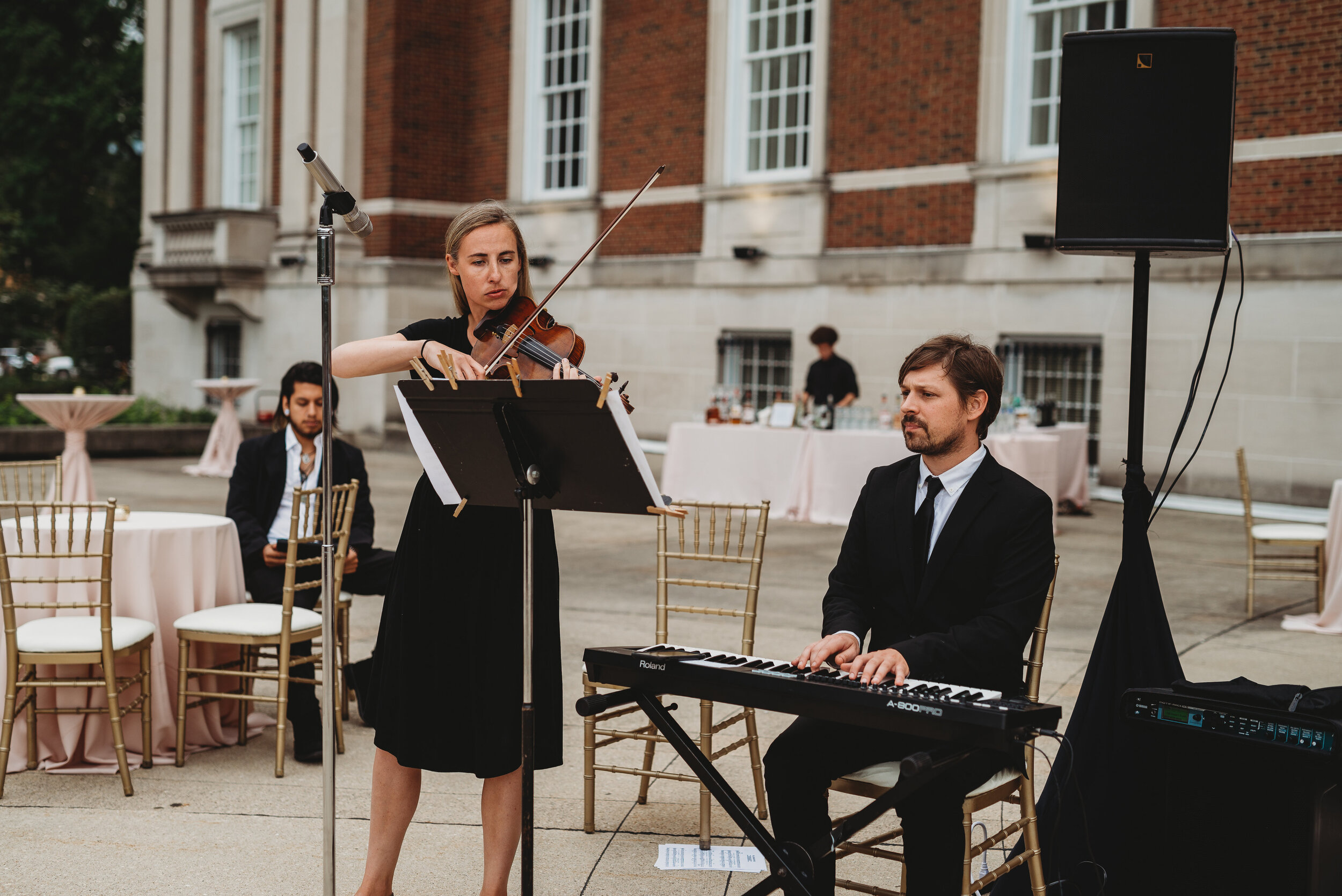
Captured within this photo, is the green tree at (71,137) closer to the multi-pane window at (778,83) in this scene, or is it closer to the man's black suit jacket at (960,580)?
the multi-pane window at (778,83)

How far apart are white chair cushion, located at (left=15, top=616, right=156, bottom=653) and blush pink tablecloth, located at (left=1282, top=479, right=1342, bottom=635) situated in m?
6.17

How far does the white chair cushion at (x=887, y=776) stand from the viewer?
322cm

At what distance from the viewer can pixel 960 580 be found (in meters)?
3.34

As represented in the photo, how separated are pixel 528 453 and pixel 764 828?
105 centimetres

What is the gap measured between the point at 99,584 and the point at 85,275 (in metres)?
27.6

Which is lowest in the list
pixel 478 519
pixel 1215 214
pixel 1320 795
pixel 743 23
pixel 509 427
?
pixel 1320 795

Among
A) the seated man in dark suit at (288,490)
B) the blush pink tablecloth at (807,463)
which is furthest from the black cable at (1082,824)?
the blush pink tablecloth at (807,463)

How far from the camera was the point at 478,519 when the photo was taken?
11.1 ft

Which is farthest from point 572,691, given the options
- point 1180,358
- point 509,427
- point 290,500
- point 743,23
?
point 743,23

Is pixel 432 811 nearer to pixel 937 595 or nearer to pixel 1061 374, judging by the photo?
pixel 937 595

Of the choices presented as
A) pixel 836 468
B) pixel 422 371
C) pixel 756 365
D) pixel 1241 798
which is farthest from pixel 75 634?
pixel 756 365

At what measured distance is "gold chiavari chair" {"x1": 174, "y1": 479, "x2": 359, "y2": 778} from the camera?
488 centimetres

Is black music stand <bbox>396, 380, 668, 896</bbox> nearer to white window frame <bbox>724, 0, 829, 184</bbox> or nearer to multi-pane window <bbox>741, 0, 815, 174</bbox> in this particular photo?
white window frame <bbox>724, 0, 829, 184</bbox>

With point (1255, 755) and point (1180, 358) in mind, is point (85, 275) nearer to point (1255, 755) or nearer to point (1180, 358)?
point (1180, 358)
